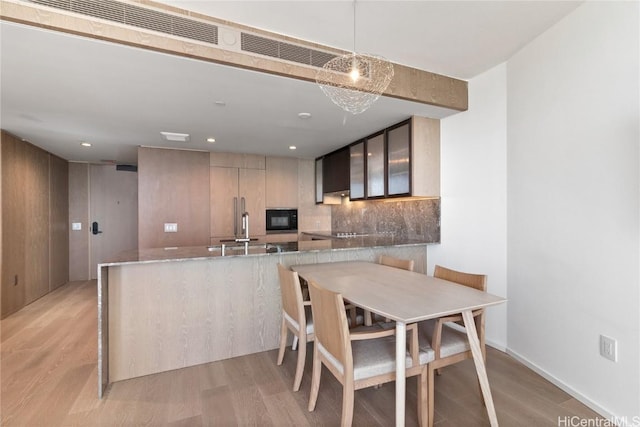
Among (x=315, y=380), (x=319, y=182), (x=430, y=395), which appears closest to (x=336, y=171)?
(x=319, y=182)

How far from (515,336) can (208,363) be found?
255 cm

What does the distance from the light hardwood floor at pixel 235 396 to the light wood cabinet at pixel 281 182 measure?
3045 millimetres

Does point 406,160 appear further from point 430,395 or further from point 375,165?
point 430,395

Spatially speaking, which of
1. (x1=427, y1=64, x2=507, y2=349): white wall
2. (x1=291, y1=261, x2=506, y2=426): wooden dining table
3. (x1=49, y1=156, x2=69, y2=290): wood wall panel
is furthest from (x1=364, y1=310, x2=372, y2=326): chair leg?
(x1=49, y1=156, x2=69, y2=290): wood wall panel

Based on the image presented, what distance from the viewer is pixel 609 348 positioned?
1.73 m

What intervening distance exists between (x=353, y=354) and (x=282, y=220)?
12.7ft

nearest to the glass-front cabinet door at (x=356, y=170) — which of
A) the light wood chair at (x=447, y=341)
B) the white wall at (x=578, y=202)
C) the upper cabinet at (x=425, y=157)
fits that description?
the upper cabinet at (x=425, y=157)

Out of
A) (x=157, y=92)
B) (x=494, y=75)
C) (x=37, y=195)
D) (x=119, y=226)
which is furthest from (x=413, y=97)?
(x=119, y=226)

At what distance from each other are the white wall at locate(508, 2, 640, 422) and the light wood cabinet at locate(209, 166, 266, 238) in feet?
12.1

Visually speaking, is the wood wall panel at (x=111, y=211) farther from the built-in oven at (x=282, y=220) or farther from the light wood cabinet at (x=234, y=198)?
the built-in oven at (x=282, y=220)

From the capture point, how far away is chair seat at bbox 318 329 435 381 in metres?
1.44

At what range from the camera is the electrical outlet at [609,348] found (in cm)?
170

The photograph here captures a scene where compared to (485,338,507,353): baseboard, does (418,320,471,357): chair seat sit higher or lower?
higher

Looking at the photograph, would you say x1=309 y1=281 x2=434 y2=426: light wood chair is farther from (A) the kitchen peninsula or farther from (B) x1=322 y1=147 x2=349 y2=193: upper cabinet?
(B) x1=322 y1=147 x2=349 y2=193: upper cabinet
